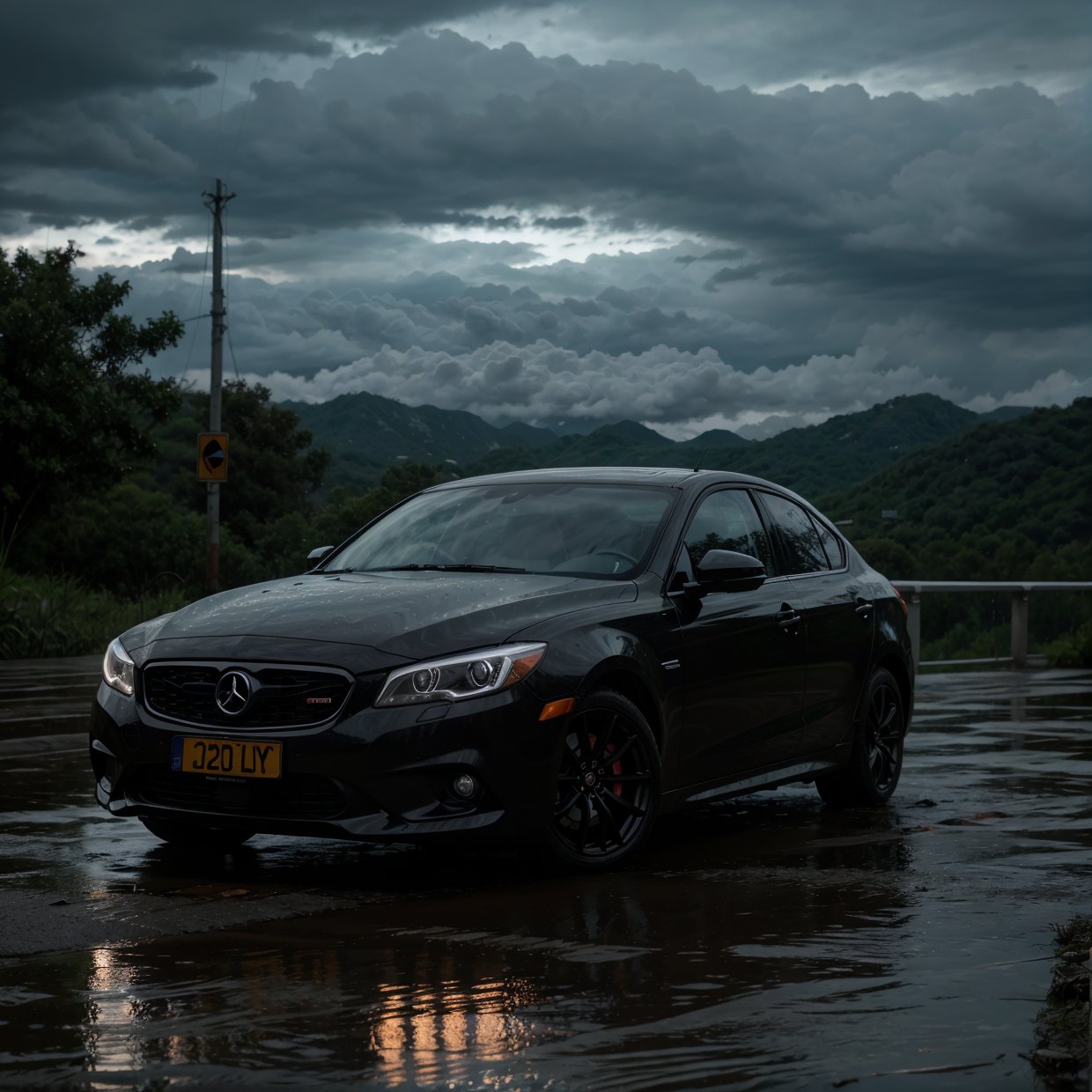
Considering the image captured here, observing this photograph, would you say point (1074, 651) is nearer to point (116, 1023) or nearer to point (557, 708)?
point (557, 708)

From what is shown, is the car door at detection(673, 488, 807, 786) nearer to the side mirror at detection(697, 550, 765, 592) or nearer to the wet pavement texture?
the side mirror at detection(697, 550, 765, 592)

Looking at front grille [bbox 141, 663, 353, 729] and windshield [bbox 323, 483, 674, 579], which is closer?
front grille [bbox 141, 663, 353, 729]

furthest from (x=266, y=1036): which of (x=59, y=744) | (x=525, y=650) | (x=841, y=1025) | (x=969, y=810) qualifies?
(x=59, y=744)

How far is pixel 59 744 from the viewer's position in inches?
445

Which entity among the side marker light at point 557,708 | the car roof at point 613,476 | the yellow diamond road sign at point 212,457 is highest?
the yellow diamond road sign at point 212,457

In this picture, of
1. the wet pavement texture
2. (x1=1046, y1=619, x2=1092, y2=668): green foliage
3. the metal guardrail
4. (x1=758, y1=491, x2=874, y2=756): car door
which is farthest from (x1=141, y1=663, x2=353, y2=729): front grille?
(x1=1046, y1=619, x2=1092, y2=668): green foliage

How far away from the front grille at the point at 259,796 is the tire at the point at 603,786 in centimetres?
84

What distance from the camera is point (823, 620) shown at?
8.45 metres

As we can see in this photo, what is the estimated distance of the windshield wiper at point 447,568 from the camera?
7.42 m

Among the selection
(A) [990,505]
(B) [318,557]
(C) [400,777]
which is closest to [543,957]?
(C) [400,777]

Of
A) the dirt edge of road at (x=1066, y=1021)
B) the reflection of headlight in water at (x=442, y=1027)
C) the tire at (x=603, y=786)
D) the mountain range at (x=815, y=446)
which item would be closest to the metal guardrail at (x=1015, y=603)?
the mountain range at (x=815, y=446)

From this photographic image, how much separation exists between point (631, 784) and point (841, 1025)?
262 centimetres

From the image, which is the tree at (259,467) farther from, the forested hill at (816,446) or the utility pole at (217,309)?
the utility pole at (217,309)

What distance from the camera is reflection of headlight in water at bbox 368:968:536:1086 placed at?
400 centimetres
